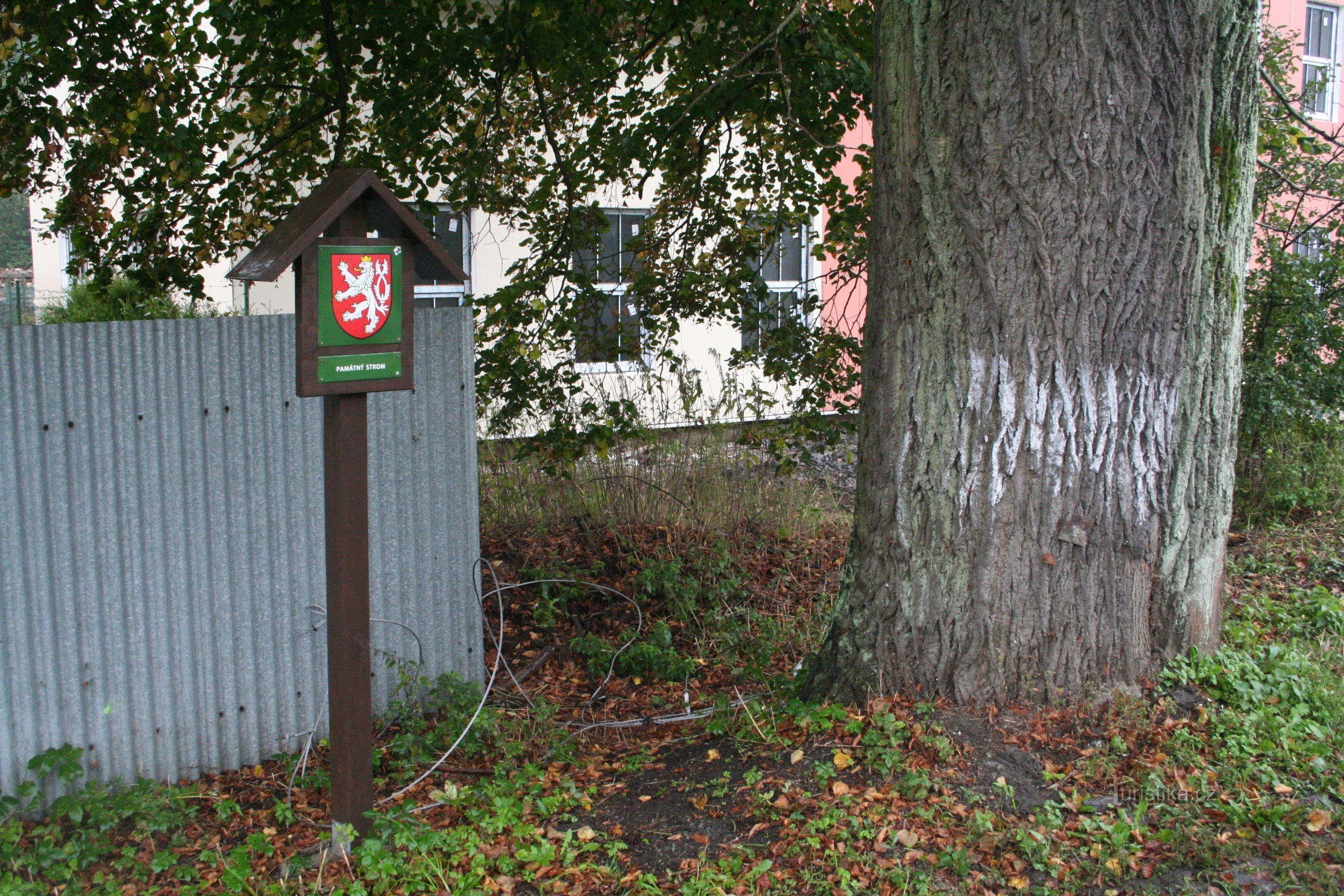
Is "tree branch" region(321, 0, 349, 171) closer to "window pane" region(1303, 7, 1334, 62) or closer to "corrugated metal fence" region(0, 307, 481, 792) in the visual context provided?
"corrugated metal fence" region(0, 307, 481, 792)

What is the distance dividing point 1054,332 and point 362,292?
2237 millimetres

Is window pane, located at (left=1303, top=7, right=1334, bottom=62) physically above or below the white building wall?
above

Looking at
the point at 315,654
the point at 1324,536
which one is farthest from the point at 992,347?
the point at 1324,536

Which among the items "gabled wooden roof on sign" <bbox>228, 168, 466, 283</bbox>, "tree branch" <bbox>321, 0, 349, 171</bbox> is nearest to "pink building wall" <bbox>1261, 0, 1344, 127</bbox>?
"tree branch" <bbox>321, 0, 349, 171</bbox>

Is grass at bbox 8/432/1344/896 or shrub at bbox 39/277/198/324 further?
shrub at bbox 39/277/198/324

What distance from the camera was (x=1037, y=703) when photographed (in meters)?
3.61

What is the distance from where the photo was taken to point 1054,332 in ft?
11.4

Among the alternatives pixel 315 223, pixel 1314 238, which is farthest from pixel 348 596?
pixel 1314 238

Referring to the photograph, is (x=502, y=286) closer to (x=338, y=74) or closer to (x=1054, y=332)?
(x=338, y=74)

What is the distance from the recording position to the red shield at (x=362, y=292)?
10.9 feet

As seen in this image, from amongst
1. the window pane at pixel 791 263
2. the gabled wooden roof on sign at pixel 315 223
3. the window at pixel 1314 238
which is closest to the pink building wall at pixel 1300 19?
the window pane at pixel 791 263

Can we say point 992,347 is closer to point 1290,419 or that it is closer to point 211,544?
point 211,544

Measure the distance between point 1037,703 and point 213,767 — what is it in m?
3.11

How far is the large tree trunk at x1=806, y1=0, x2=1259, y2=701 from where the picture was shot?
11.2 ft
